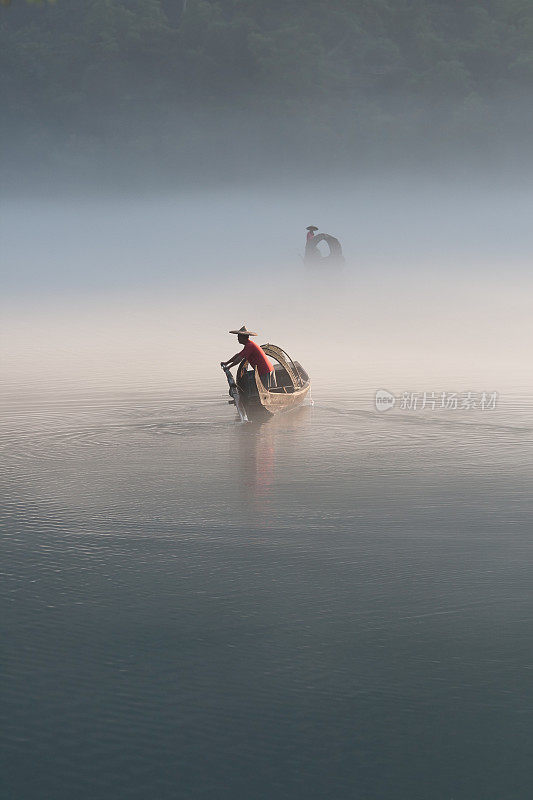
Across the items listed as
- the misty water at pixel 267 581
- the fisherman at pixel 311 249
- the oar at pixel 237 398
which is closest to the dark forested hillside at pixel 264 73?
the fisherman at pixel 311 249

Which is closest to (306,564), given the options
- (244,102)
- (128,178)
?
(244,102)

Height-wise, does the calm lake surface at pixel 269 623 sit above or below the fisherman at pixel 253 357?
below

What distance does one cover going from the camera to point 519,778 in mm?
6590

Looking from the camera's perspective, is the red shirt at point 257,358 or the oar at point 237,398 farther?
the red shirt at point 257,358

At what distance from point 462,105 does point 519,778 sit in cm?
9727

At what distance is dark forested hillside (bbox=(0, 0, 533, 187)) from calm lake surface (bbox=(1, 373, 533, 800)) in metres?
87.2

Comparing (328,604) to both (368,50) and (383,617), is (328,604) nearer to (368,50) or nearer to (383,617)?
(383,617)

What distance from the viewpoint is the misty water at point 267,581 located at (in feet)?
22.4

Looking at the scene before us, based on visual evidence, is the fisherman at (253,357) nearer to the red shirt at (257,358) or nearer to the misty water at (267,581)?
the red shirt at (257,358)

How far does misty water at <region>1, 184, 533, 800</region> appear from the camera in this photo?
6.84m

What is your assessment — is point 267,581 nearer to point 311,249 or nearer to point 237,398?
point 237,398

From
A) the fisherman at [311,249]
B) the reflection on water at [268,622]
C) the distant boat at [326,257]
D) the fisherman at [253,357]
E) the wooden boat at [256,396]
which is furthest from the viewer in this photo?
the distant boat at [326,257]

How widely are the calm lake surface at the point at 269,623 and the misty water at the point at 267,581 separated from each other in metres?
0.02

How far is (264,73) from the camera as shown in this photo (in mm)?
96750
